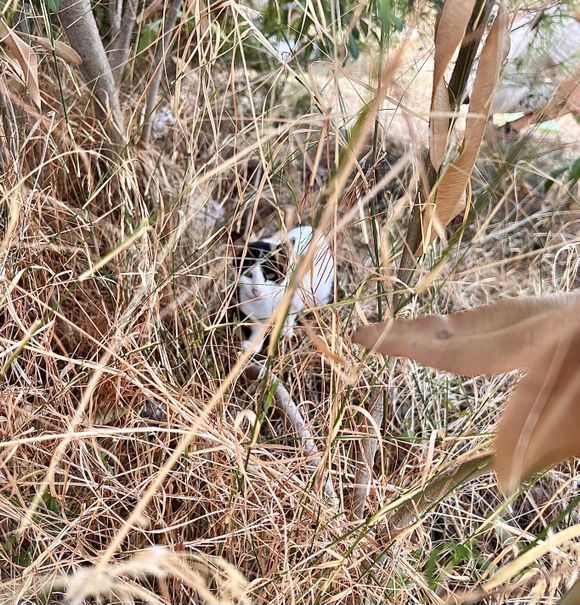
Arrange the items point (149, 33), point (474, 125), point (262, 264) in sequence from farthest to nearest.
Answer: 1. point (262, 264)
2. point (149, 33)
3. point (474, 125)

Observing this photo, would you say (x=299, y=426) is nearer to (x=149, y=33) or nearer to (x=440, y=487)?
(x=440, y=487)

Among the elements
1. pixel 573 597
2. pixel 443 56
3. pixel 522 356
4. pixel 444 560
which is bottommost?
pixel 444 560

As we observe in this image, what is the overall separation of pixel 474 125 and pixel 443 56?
47 millimetres

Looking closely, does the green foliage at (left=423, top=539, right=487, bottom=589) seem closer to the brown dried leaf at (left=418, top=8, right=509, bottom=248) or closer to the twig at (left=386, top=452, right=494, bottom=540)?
the twig at (left=386, top=452, right=494, bottom=540)

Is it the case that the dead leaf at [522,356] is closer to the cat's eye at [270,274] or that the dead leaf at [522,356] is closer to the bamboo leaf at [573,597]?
the bamboo leaf at [573,597]

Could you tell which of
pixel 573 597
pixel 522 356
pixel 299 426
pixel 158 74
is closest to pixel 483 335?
pixel 522 356

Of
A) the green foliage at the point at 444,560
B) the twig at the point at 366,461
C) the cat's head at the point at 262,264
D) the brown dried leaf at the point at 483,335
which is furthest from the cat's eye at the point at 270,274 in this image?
the brown dried leaf at the point at 483,335

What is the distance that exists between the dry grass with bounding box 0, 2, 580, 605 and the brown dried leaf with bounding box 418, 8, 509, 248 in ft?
0.15

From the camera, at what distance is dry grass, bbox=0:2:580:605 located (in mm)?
499

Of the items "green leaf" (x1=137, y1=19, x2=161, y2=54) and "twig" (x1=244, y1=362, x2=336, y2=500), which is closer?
"twig" (x1=244, y1=362, x2=336, y2=500)

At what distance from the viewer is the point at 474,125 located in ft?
1.11

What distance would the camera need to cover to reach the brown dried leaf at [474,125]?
0.33m

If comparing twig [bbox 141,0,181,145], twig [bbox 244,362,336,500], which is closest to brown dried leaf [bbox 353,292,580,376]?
twig [bbox 244,362,336,500]

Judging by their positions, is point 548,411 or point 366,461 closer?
Result: point 548,411
